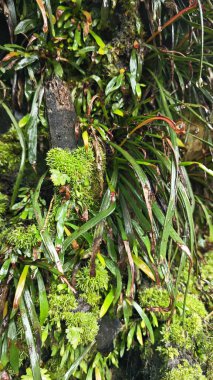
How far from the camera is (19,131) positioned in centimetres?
122

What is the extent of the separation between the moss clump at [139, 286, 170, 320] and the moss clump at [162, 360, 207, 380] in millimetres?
184

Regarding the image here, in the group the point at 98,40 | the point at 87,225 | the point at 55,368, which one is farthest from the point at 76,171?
the point at 55,368

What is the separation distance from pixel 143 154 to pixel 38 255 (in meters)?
0.58

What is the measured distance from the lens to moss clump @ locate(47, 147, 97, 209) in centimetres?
119

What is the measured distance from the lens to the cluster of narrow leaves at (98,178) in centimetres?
108

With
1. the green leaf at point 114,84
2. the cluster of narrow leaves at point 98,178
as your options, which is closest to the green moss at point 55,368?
the cluster of narrow leaves at point 98,178

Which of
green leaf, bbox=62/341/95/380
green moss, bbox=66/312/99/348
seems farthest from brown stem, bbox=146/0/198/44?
green leaf, bbox=62/341/95/380

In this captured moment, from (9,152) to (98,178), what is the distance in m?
0.42

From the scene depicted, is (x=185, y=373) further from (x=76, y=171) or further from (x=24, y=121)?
(x=24, y=121)

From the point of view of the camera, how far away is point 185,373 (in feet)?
3.97

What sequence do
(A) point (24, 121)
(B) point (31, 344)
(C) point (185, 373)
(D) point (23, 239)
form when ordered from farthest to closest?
(A) point (24, 121), (C) point (185, 373), (D) point (23, 239), (B) point (31, 344)

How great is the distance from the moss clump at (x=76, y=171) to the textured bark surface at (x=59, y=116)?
0.06m

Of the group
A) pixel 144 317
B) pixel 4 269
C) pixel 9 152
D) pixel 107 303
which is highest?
pixel 9 152

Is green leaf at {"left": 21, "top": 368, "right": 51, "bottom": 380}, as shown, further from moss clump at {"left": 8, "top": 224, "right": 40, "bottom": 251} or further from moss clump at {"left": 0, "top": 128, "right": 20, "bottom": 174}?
moss clump at {"left": 0, "top": 128, "right": 20, "bottom": 174}
